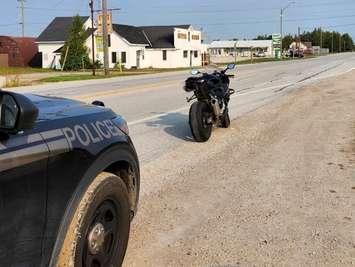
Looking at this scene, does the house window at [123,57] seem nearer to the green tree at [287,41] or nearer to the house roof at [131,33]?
the house roof at [131,33]

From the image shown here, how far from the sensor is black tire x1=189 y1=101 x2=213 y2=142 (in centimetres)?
1057

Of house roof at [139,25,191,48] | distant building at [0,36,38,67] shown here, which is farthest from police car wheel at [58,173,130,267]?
house roof at [139,25,191,48]

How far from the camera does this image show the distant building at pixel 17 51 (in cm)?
7062

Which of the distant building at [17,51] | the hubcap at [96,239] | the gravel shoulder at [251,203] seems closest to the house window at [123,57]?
the distant building at [17,51]

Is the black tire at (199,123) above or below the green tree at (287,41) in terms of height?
below

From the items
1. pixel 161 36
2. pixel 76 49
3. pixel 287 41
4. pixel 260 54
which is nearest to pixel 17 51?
pixel 76 49

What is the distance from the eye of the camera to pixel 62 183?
3443 millimetres

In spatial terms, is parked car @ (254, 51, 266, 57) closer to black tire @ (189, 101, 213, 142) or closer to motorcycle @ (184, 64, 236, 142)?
motorcycle @ (184, 64, 236, 142)

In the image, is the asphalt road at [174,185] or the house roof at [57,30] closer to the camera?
the asphalt road at [174,185]

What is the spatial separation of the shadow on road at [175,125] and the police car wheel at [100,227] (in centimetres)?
671

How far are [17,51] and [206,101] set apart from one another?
2573 inches

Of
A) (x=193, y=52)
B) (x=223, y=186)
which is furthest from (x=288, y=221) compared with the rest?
(x=193, y=52)

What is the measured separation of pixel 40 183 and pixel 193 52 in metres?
80.6

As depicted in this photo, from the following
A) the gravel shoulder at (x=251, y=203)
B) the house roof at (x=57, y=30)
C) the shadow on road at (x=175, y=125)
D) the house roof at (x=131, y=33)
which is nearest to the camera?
the gravel shoulder at (x=251, y=203)
